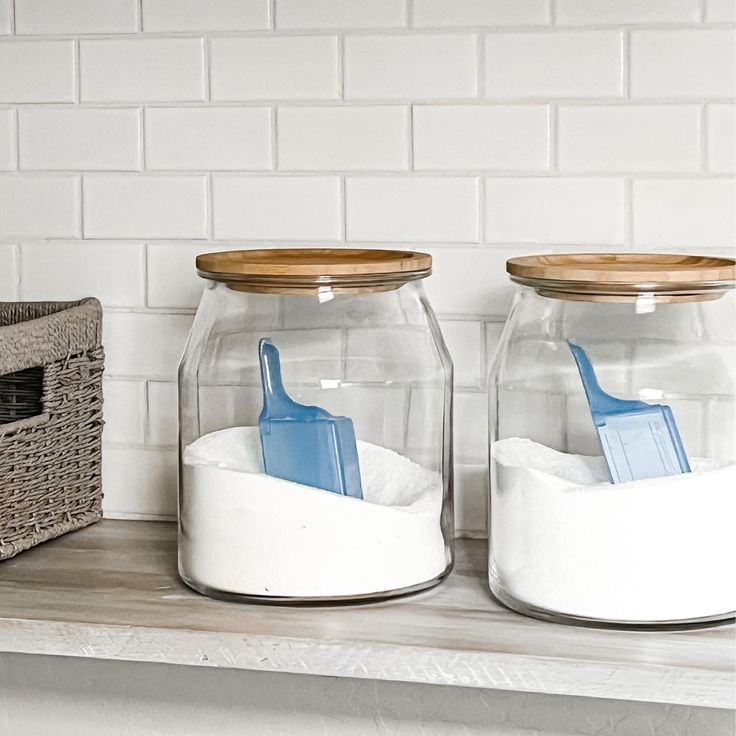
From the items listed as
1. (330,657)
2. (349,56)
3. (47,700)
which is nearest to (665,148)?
(349,56)

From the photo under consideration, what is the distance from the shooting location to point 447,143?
1.29 m

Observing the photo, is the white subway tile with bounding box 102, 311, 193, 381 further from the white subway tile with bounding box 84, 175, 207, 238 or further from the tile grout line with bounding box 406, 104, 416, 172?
the tile grout line with bounding box 406, 104, 416, 172

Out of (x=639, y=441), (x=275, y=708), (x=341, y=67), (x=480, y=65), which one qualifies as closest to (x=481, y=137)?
(x=480, y=65)

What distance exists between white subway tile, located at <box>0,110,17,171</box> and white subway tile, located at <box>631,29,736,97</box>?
0.73 meters

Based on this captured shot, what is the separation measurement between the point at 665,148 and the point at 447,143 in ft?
0.77

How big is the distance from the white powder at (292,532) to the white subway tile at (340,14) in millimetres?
496

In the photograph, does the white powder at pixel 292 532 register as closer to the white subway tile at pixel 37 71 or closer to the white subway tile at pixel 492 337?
the white subway tile at pixel 492 337

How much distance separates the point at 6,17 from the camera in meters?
1.40

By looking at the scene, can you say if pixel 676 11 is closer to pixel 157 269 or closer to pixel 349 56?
pixel 349 56

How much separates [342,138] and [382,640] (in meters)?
0.59

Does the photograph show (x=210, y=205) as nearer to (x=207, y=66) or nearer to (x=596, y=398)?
(x=207, y=66)

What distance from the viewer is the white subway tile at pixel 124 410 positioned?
55.2 inches

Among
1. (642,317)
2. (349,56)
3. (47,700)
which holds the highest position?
(349,56)

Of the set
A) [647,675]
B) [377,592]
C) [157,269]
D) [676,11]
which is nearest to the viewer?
[647,675]
